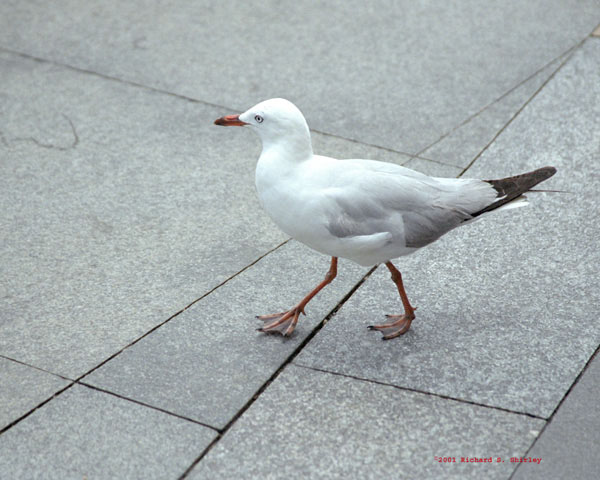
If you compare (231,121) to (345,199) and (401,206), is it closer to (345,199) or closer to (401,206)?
(345,199)

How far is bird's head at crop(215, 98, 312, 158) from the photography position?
12.9 ft

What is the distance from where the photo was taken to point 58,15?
7.89 metres

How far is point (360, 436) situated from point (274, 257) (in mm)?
1602

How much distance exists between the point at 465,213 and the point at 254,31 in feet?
13.8

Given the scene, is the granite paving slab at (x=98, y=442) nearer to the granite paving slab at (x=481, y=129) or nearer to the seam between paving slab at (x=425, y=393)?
the seam between paving slab at (x=425, y=393)

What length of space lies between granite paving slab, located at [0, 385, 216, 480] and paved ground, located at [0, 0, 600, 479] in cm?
1

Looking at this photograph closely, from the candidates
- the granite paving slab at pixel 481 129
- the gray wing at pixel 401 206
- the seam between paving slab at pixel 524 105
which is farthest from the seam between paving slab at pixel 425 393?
the granite paving slab at pixel 481 129

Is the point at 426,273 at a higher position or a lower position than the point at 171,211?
higher

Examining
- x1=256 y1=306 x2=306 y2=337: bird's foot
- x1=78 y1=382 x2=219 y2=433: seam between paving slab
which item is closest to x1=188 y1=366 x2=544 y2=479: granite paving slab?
x1=78 y1=382 x2=219 y2=433: seam between paving slab

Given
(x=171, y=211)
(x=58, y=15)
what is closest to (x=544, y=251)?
(x=171, y=211)

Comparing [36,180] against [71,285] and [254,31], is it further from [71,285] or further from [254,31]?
[254,31]

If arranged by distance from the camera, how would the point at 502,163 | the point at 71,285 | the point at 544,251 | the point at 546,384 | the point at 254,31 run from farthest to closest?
the point at 254,31, the point at 502,163, the point at 544,251, the point at 71,285, the point at 546,384

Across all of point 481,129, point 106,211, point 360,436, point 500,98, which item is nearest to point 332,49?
point 500,98

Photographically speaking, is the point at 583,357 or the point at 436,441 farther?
the point at 583,357
